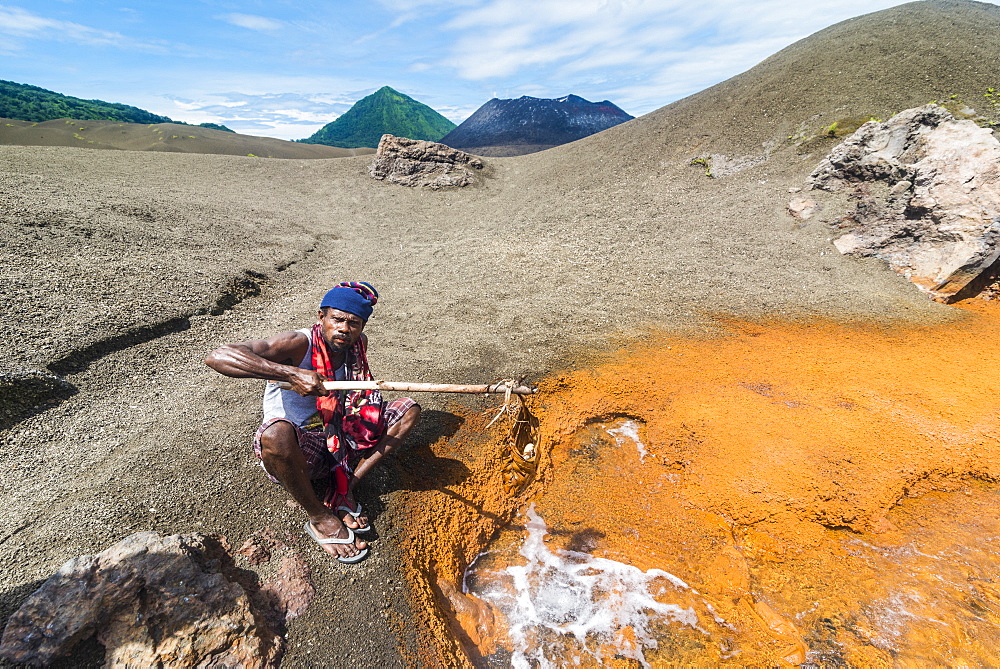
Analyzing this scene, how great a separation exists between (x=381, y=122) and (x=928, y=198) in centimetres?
10917

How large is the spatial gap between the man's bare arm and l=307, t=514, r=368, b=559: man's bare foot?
2.44ft

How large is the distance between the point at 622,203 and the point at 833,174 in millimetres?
4097

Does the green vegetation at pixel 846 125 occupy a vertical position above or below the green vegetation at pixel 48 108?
below

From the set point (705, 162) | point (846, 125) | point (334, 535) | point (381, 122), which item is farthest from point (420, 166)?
point (381, 122)

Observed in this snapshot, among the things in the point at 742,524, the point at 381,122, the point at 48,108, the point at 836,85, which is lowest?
the point at 742,524

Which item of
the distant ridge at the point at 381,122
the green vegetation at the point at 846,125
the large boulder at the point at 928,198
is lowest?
the large boulder at the point at 928,198

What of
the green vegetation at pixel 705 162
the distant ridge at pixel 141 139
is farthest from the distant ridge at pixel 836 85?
the distant ridge at pixel 141 139

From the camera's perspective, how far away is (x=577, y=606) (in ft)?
8.42

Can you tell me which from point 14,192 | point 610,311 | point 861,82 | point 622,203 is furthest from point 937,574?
point 861,82

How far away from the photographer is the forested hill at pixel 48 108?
42344 mm

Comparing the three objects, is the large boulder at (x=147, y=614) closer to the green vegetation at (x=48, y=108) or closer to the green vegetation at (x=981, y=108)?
the green vegetation at (x=981, y=108)

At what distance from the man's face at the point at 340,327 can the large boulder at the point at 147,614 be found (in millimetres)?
1222

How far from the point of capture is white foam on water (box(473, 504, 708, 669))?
A: 234 cm

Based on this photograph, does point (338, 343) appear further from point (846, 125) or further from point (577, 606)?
point (846, 125)
